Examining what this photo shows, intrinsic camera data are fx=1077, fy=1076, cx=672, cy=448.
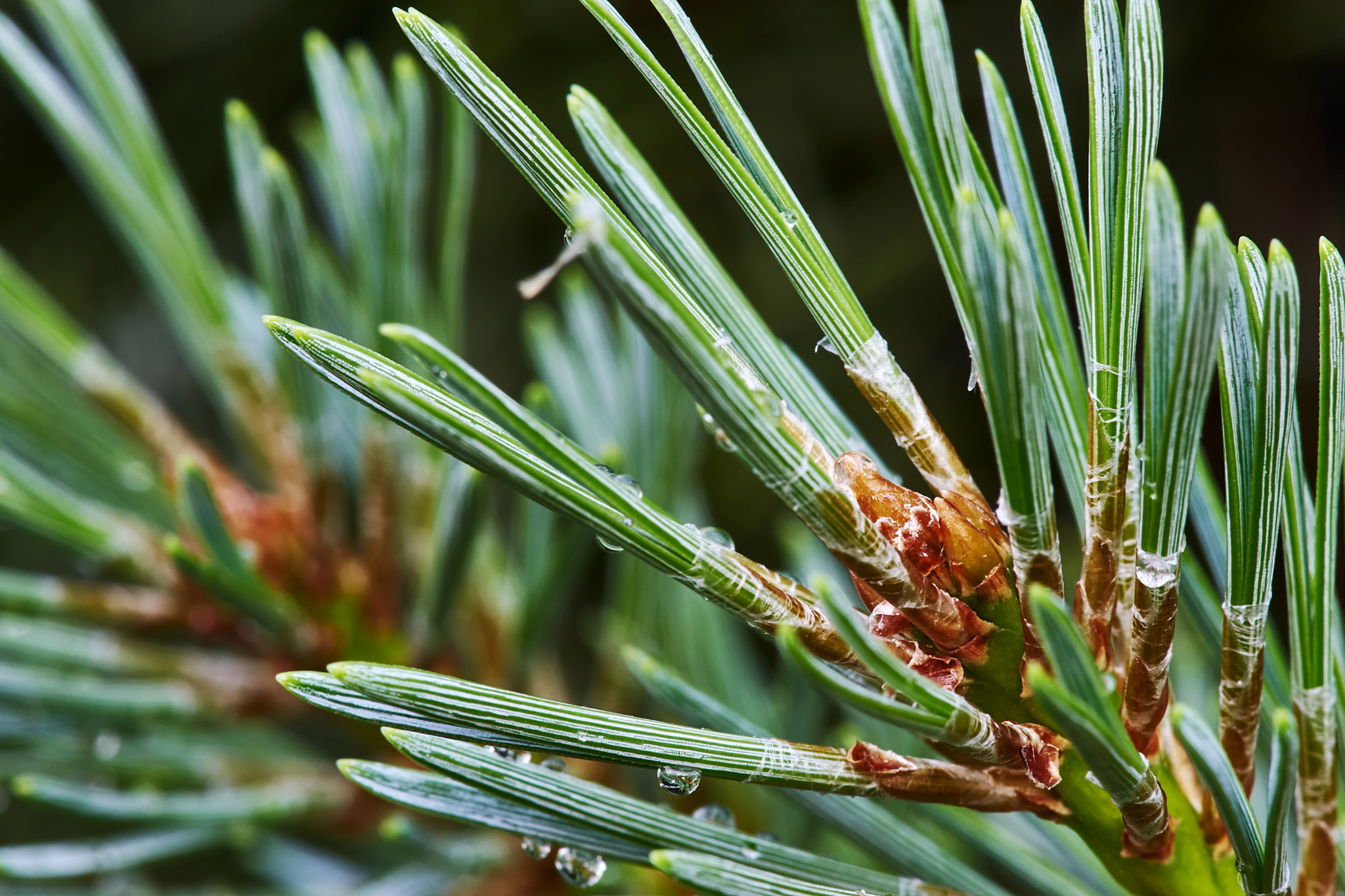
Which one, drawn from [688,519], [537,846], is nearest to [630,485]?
[537,846]

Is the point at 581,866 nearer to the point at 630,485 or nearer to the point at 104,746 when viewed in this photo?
the point at 630,485

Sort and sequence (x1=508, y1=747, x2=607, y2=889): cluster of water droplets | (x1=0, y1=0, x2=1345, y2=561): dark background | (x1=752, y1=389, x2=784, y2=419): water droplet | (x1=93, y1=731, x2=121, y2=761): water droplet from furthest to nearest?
(x1=0, y1=0, x2=1345, y2=561): dark background < (x1=93, y1=731, x2=121, y2=761): water droplet < (x1=508, y1=747, x2=607, y2=889): cluster of water droplets < (x1=752, y1=389, x2=784, y2=419): water droplet

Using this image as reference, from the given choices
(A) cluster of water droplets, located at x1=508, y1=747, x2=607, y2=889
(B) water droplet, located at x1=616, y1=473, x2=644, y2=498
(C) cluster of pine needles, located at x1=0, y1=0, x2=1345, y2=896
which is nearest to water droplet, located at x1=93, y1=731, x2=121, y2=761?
(C) cluster of pine needles, located at x1=0, y1=0, x2=1345, y2=896

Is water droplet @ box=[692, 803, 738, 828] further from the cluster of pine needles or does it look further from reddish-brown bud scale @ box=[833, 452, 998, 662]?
reddish-brown bud scale @ box=[833, 452, 998, 662]

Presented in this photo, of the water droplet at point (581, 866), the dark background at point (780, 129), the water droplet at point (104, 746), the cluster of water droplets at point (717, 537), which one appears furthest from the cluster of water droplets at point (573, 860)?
the dark background at point (780, 129)

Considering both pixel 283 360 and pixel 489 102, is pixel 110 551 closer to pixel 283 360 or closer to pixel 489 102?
pixel 283 360

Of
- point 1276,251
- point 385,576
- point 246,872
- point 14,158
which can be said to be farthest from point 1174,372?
point 14,158
